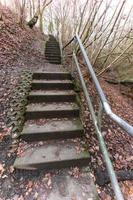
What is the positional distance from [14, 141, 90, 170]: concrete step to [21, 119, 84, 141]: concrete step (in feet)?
0.53

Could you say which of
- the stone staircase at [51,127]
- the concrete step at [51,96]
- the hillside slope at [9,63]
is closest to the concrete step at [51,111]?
the stone staircase at [51,127]

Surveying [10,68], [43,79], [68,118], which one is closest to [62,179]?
[68,118]

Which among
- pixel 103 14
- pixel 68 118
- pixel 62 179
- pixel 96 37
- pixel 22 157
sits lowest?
pixel 62 179

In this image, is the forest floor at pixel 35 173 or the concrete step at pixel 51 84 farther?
the concrete step at pixel 51 84

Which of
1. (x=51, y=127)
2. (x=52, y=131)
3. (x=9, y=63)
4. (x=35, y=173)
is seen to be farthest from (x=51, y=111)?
(x=9, y=63)

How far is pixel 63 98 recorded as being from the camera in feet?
12.9

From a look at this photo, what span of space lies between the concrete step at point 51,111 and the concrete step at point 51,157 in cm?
62

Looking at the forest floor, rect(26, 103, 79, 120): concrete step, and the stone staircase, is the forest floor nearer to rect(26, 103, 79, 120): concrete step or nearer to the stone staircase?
the stone staircase

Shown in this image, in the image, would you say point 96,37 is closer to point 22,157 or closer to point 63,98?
point 63,98

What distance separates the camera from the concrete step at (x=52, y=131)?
312cm

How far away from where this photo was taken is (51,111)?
3525 millimetres

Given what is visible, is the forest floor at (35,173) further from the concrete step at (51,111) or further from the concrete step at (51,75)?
the concrete step at (51,75)

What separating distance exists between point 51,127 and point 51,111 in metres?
0.35

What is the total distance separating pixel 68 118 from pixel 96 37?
380cm
